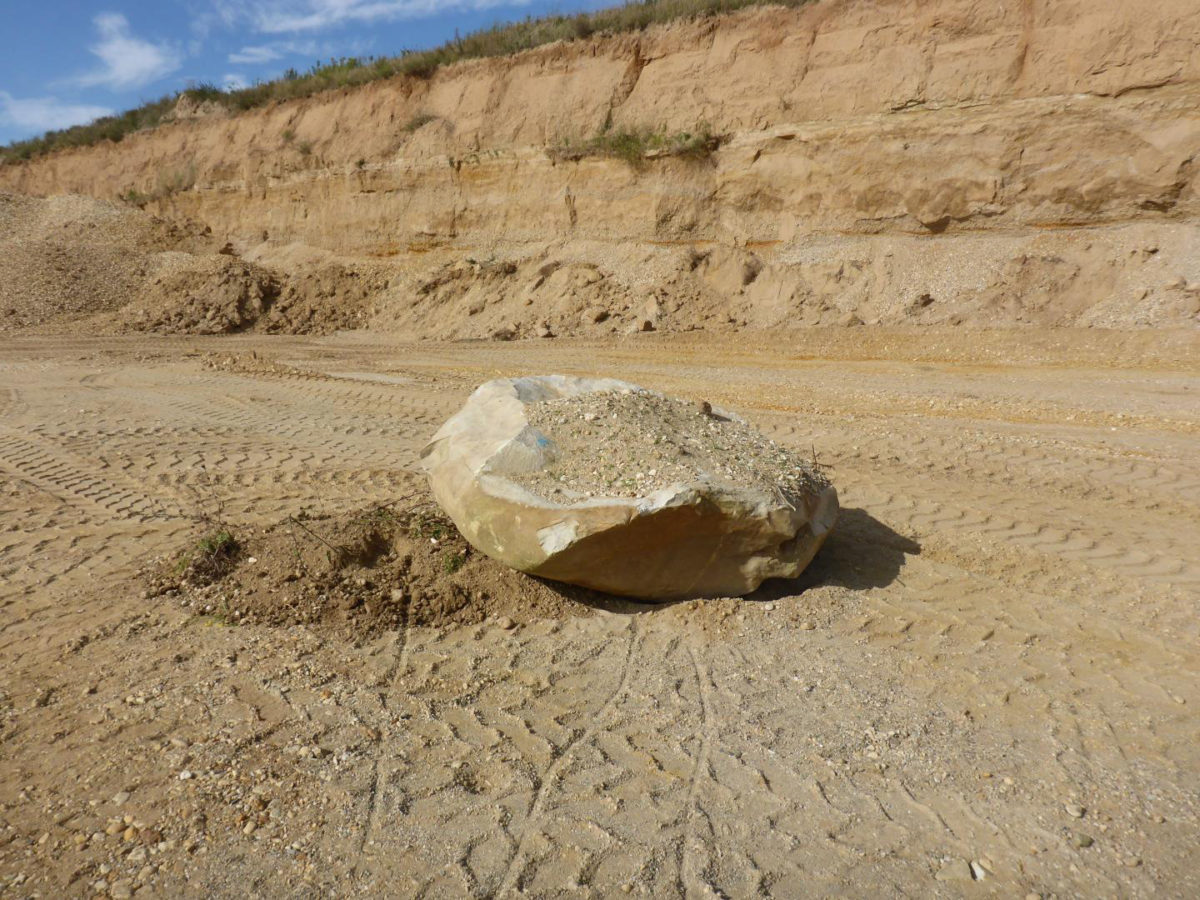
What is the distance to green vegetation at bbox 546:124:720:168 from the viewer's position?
16.1m

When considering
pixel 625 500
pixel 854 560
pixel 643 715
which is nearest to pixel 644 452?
pixel 625 500

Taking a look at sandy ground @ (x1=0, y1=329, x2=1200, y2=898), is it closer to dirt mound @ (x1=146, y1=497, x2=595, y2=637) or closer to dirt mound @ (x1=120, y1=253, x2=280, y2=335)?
dirt mound @ (x1=146, y1=497, x2=595, y2=637)

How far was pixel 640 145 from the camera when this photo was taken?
16594 mm

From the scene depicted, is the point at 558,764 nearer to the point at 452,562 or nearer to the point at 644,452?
the point at 452,562

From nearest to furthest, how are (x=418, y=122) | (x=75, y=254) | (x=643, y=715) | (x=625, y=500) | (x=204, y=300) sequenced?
(x=643, y=715) → (x=625, y=500) → (x=204, y=300) → (x=75, y=254) → (x=418, y=122)

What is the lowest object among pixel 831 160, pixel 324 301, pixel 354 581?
pixel 324 301

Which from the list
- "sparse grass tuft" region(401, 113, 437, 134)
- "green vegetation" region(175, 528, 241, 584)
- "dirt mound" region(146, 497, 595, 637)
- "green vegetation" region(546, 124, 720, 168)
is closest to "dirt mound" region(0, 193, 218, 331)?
"sparse grass tuft" region(401, 113, 437, 134)

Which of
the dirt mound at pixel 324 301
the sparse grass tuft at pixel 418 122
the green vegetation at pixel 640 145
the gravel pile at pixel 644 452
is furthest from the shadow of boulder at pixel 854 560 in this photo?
the sparse grass tuft at pixel 418 122

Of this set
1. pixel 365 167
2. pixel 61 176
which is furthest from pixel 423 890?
pixel 61 176

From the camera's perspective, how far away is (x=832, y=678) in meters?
3.74

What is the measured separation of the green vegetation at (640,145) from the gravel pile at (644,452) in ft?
40.7

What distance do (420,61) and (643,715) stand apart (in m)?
21.2

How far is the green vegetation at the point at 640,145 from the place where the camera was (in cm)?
1611

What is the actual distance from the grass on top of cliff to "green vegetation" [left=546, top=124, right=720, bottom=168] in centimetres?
278
